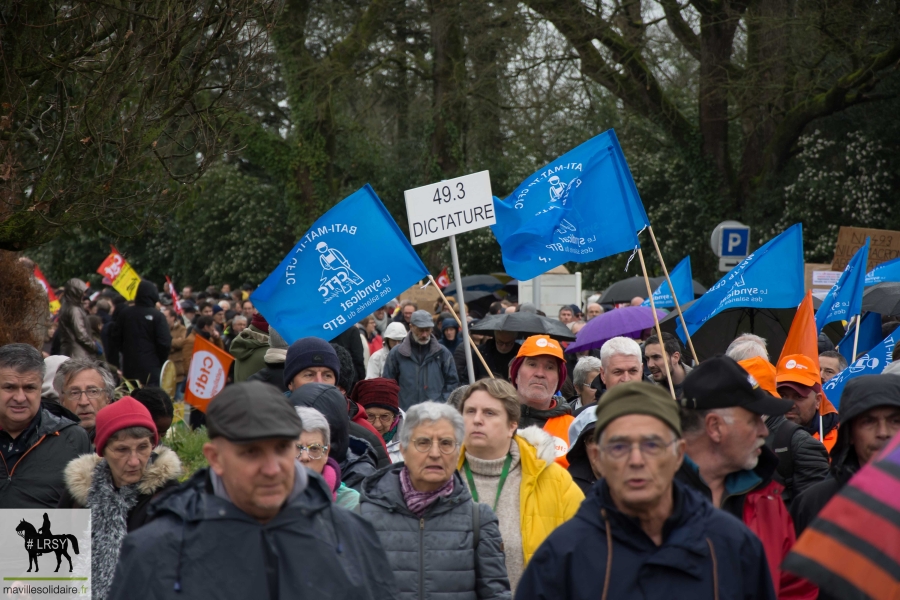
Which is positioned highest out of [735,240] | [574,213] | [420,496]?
[735,240]

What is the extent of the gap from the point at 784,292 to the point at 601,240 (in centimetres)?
176

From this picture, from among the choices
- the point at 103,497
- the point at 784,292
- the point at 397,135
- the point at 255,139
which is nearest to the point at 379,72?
the point at 255,139

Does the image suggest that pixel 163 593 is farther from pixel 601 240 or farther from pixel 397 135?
pixel 397 135

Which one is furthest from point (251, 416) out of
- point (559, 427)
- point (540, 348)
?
point (540, 348)

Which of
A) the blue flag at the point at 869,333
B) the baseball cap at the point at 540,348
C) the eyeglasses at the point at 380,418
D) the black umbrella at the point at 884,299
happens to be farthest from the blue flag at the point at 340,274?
the blue flag at the point at 869,333

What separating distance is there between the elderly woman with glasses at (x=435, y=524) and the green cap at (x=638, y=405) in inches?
37.2

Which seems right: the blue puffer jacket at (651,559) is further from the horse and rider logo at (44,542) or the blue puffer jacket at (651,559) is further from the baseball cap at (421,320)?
the baseball cap at (421,320)

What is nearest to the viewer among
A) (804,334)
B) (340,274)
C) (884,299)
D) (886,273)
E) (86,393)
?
(86,393)

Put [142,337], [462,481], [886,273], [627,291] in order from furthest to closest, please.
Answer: [627,291], [142,337], [886,273], [462,481]

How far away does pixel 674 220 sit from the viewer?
87.4 ft

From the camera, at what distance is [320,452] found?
4.20m

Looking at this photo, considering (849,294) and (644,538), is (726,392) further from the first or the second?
(849,294)

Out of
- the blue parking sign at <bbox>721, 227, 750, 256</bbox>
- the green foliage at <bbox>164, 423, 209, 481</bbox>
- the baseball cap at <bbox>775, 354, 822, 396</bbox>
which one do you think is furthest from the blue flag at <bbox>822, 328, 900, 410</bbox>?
the blue parking sign at <bbox>721, 227, 750, 256</bbox>

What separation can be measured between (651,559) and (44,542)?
2.62m
